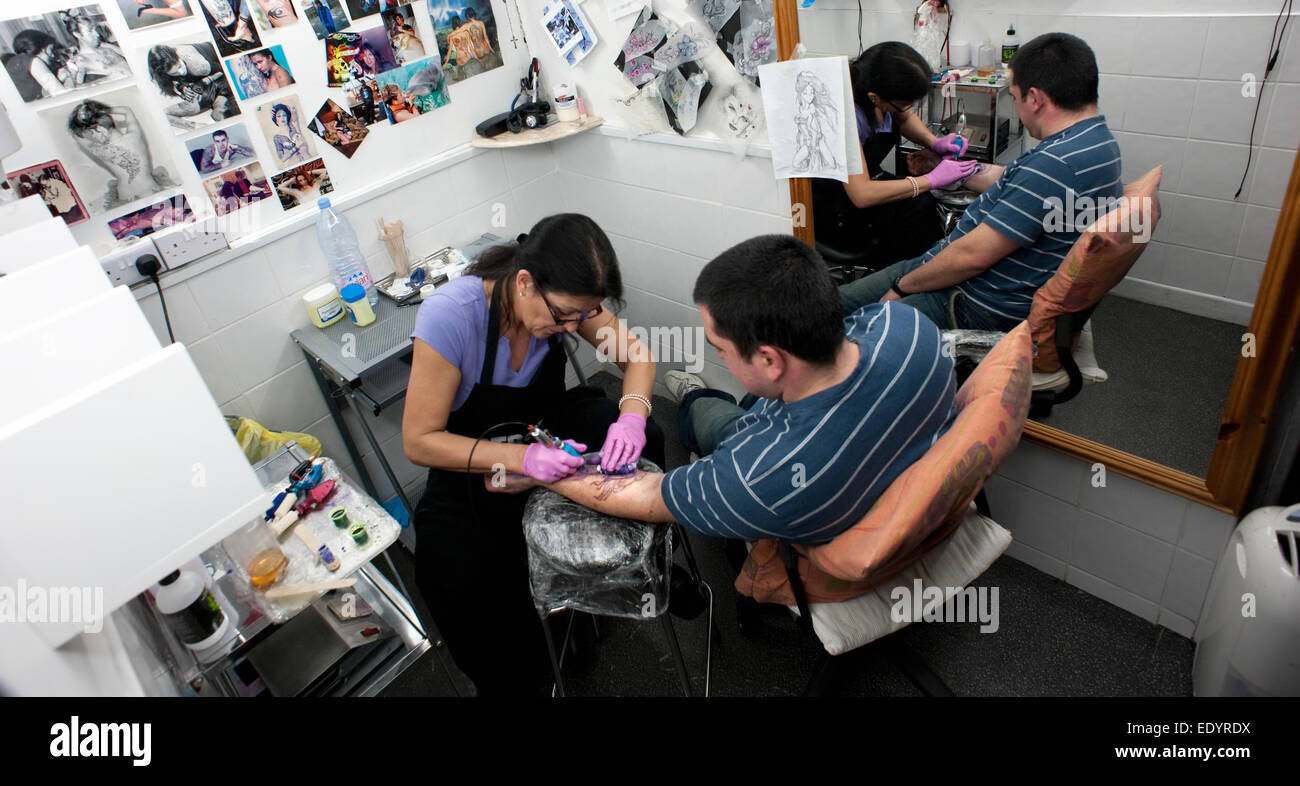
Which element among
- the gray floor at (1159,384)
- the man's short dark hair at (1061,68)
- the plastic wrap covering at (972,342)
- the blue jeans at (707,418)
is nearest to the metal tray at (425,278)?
the blue jeans at (707,418)

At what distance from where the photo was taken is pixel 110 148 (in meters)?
1.86

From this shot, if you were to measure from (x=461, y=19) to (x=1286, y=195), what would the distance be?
226cm

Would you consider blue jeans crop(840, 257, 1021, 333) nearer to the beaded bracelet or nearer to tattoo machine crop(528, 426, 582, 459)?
the beaded bracelet

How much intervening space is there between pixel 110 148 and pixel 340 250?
0.63 m

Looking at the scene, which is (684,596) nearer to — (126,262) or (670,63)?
(670,63)

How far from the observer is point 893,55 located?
1.69 m

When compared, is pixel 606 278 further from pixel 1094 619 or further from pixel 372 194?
pixel 1094 619

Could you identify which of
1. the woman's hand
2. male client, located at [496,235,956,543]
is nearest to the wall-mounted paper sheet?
the woman's hand

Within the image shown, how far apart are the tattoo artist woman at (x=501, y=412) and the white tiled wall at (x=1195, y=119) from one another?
3.38 feet

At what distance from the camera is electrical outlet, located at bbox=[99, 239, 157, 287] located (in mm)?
1901

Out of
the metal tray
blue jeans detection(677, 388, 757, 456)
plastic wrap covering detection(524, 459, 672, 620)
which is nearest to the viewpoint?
plastic wrap covering detection(524, 459, 672, 620)

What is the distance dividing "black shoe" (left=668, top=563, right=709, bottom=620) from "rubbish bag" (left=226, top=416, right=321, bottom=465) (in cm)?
123
